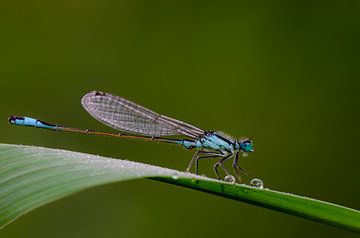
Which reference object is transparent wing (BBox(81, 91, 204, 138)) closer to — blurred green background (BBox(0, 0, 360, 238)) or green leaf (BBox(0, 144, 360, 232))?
blurred green background (BBox(0, 0, 360, 238))

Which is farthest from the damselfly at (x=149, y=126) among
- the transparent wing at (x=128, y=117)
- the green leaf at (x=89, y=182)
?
the green leaf at (x=89, y=182)

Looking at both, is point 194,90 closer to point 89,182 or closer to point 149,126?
point 149,126

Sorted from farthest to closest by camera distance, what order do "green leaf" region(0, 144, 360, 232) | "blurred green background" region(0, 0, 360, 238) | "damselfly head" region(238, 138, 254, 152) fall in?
"blurred green background" region(0, 0, 360, 238), "damselfly head" region(238, 138, 254, 152), "green leaf" region(0, 144, 360, 232)

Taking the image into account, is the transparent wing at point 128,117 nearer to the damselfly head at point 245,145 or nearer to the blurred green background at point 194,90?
the damselfly head at point 245,145

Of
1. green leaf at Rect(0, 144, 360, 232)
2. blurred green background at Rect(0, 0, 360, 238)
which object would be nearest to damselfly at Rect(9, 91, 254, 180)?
blurred green background at Rect(0, 0, 360, 238)

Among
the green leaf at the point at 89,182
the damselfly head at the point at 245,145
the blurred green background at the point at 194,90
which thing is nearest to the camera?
the green leaf at the point at 89,182

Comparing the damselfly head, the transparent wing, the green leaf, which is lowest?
the green leaf

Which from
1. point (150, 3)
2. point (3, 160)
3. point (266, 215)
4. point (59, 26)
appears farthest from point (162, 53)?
point (3, 160)
